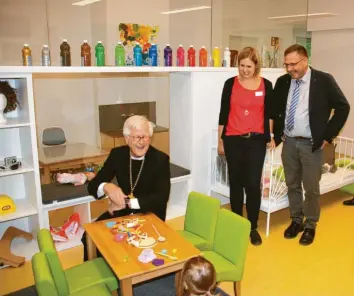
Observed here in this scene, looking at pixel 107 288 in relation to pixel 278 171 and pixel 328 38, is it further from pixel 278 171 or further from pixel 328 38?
pixel 328 38

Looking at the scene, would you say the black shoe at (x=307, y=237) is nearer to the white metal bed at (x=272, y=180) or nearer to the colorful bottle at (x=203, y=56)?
the white metal bed at (x=272, y=180)

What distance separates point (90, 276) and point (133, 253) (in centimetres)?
34

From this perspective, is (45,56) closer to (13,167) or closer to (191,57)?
(13,167)

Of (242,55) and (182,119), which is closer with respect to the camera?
(242,55)

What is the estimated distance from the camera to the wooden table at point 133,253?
5.71 ft

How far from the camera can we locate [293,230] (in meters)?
3.32

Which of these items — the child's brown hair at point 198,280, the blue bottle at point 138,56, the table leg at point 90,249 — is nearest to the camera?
the child's brown hair at point 198,280

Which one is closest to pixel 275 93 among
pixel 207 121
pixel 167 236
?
pixel 207 121

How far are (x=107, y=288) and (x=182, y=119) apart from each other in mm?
2072

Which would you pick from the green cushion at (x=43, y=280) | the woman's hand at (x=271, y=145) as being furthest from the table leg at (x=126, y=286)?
the woman's hand at (x=271, y=145)

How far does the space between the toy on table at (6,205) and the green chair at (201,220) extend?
134 cm

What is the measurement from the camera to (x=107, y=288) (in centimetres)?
198

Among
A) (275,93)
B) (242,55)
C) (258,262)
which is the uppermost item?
(242,55)

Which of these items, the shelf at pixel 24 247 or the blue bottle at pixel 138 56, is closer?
the shelf at pixel 24 247
